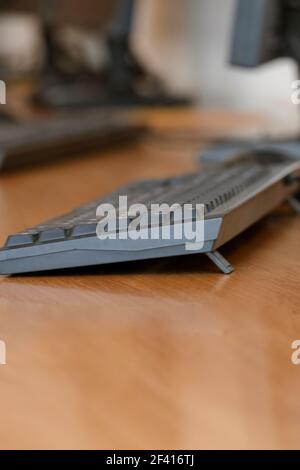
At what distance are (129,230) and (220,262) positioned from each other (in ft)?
0.29

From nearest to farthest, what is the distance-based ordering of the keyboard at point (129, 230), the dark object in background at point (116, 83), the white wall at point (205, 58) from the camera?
the keyboard at point (129, 230)
the dark object in background at point (116, 83)
the white wall at point (205, 58)

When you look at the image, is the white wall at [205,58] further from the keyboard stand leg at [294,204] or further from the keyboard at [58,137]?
the keyboard stand leg at [294,204]

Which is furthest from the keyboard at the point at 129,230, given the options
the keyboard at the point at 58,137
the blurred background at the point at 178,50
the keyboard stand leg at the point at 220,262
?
the blurred background at the point at 178,50

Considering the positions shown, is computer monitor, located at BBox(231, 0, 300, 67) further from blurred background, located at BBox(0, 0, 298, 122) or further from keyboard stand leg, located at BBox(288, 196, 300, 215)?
blurred background, located at BBox(0, 0, 298, 122)

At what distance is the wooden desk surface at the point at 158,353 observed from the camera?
0.39 meters

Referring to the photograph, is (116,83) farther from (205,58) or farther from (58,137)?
(58,137)

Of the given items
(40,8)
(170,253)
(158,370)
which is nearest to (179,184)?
(170,253)

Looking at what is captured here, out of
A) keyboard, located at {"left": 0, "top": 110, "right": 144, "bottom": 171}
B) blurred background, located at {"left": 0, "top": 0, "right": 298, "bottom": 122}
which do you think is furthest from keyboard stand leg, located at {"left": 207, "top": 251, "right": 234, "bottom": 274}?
blurred background, located at {"left": 0, "top": 0, "right": 298, "bottom": 122}

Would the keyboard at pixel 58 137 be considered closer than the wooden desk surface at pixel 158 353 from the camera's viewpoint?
No

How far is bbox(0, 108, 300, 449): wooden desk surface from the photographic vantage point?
0.39 m

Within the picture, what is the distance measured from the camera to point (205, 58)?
6.75ft

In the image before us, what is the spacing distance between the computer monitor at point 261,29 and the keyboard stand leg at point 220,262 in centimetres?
57

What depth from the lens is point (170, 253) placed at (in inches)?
24.8
